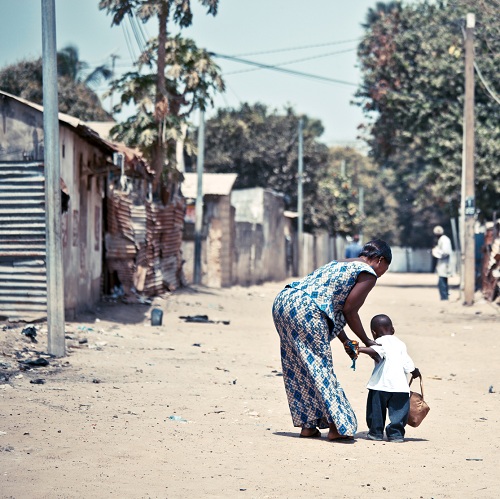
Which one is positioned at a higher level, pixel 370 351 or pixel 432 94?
pixel 432 94

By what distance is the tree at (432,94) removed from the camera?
31.0 metres

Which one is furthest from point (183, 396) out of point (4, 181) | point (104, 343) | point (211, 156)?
point (211, 156)

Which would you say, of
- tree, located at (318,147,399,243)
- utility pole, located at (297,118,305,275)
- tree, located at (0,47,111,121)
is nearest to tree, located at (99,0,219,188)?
tree, located at (0,47,111,121)

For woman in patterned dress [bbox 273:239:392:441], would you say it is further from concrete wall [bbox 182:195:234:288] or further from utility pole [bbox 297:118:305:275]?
utility pole [bbox 297:118:305:275]

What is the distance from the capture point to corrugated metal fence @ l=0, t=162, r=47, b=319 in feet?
48.5

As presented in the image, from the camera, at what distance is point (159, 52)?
23625 mm

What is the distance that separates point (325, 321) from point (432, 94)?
27568mm

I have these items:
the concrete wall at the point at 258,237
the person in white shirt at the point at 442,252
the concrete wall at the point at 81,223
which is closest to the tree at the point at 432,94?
the concrete wall at the point at 258,237

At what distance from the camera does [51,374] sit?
33.7ft

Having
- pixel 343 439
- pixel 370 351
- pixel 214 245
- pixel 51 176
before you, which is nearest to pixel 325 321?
pixel 370 351

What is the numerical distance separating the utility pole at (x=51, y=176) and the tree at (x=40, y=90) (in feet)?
83.7

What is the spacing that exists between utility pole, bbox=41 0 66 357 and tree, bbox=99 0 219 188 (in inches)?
469

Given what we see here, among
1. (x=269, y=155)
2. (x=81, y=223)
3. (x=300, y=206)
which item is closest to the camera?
(x=81, y=223)

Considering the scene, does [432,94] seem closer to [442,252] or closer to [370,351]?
[442,252]
